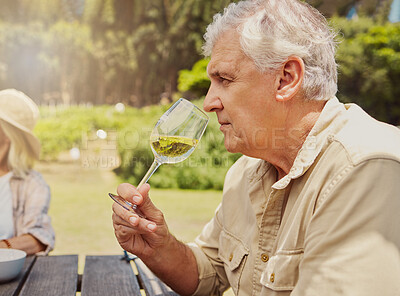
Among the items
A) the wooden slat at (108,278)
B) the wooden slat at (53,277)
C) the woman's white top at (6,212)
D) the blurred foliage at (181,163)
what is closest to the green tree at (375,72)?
the blurred foliage at (181,163)

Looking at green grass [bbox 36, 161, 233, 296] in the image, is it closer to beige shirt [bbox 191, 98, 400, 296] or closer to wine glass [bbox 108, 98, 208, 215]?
beige shirt [bbox 191, 98, 400, 296]

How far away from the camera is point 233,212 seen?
76.2 inches

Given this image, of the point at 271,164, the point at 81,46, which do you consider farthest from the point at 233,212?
the point at 81,46

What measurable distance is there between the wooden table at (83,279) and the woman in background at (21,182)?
0.41 m

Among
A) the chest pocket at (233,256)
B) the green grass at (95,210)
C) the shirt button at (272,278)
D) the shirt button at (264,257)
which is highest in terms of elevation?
the shirt button at (272,278)

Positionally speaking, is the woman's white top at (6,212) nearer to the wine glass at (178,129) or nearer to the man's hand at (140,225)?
the man's hand at (140,225)

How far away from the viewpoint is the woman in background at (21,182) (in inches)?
102

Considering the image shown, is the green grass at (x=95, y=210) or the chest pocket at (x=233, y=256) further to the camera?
the green grass at (x=95, y=210)

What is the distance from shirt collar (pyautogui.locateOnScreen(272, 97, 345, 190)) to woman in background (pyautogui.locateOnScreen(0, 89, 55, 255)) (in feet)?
5.38

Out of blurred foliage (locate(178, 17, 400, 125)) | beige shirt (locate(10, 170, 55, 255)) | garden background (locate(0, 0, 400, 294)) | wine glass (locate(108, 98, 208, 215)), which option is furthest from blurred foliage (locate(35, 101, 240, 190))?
blurred foliage (locate(178, 17, 400, 125))

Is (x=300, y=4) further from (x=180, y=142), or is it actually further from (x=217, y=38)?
(x=180, y=142)

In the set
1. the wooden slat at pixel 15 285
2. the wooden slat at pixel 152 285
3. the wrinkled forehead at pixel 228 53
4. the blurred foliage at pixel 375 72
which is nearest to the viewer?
the wrinkled forehead at pixel 228 53

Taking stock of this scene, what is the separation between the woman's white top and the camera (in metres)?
2.65

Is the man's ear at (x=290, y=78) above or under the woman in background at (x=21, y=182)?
above
